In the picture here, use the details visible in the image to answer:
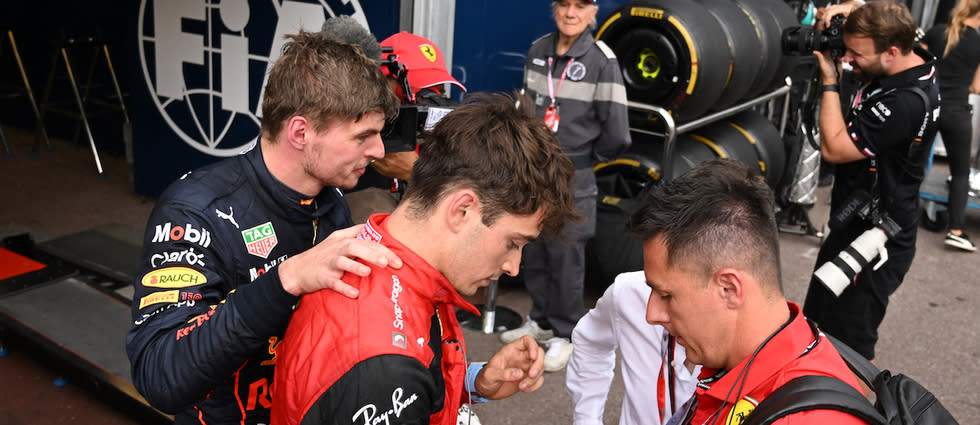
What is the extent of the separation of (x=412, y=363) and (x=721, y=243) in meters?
0.74

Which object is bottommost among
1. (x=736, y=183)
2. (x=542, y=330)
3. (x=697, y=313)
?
(x=542, y=330)

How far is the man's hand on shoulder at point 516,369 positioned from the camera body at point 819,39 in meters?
3.17

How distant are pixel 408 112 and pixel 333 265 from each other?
1527 millimetres

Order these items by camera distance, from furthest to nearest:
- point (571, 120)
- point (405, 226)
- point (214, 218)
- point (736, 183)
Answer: point (571, 120) < point (214, 218) < point (736, 183) < point (405, 226)

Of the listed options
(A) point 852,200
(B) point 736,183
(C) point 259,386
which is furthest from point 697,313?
(A) point 852,200

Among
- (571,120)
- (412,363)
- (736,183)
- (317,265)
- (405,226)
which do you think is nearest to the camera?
(412,363)

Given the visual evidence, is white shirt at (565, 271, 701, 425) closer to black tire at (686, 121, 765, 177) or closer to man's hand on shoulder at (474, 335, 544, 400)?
man's hand on shoulder at (474, 335, 544, 400)

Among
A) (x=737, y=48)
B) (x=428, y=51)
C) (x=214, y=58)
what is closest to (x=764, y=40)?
(x=737, y=48)

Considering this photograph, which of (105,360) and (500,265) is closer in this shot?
(500,265)

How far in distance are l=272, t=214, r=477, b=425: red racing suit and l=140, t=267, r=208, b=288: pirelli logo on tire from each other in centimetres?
36

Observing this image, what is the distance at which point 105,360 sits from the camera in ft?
11.8

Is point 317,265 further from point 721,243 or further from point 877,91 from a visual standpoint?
point 877,91

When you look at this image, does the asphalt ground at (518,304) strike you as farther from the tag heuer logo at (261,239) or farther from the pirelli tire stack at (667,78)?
the tag heuer logo at (261,239)

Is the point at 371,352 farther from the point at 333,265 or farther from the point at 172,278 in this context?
the point at 172,278
